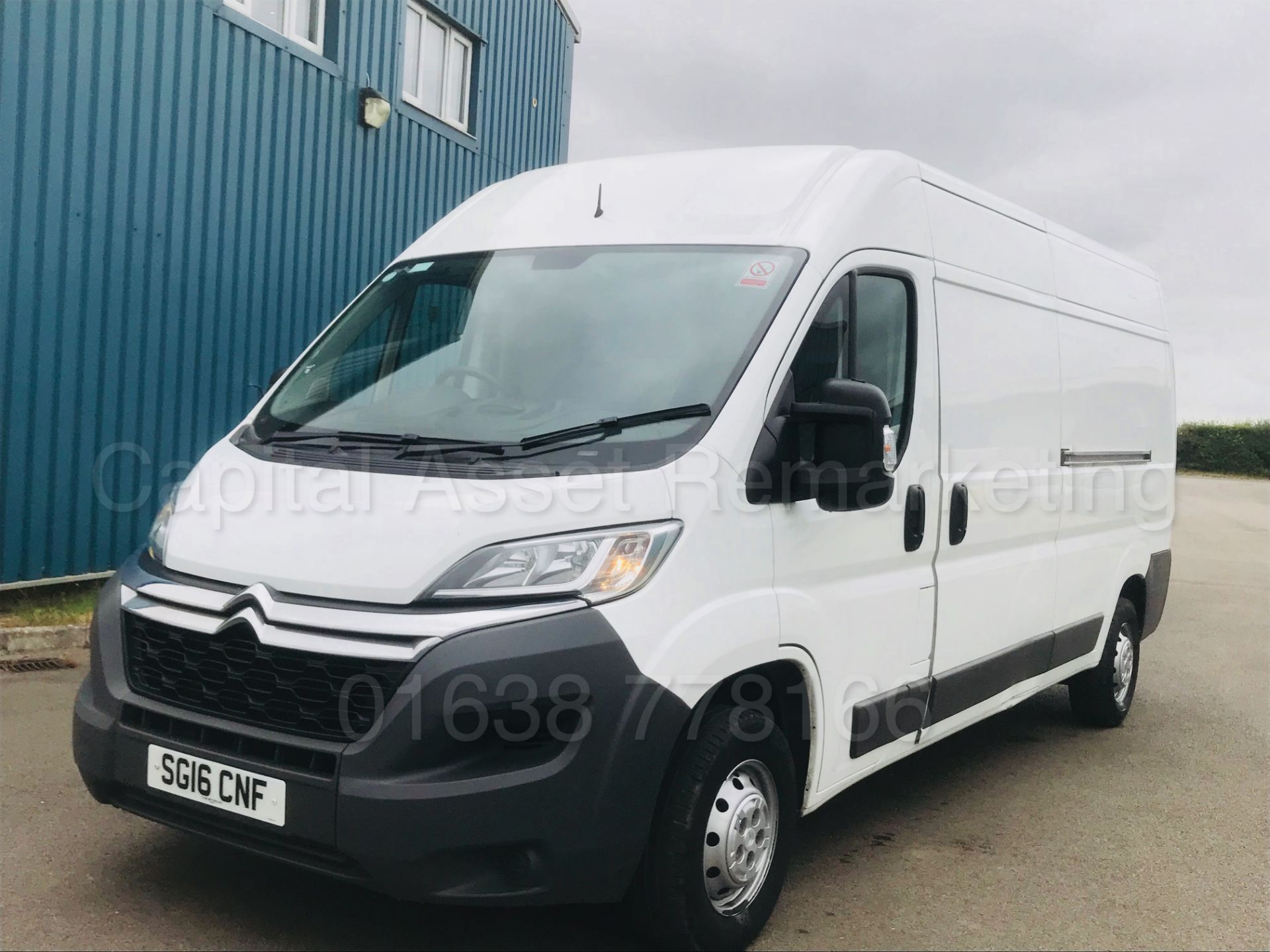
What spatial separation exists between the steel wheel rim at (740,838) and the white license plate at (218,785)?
1.16 meters

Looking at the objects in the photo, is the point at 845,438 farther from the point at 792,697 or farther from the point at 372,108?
the point at 372,108

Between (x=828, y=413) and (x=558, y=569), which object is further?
(x=828, y=413)

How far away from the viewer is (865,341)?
425 centimetres

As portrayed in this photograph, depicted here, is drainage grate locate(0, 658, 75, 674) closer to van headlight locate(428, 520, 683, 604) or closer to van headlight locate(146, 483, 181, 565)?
van headlight locate(146, 483, 181, 565)

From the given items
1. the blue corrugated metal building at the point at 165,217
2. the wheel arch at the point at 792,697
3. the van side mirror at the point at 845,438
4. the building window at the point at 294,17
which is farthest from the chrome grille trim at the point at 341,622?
the building window at the point at 294,17

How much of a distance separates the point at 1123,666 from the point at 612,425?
14.9ft

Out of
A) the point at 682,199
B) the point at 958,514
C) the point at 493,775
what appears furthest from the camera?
the point at 958,514

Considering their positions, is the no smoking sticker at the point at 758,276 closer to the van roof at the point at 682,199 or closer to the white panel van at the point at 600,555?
the white panel van at the point at 600,555

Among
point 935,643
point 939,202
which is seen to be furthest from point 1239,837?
point 939,202

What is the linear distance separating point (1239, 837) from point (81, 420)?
707 centimetres

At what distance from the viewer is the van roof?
4.21m

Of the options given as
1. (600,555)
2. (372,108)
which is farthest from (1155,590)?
(372,108)

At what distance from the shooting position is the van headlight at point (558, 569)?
322cm

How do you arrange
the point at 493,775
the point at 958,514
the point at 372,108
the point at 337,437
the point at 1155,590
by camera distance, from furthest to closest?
1. the point at 372,108
2. the point at 1155,590
3. the point at 958,514
4. the point at 337,437
5. the point at 493,775
